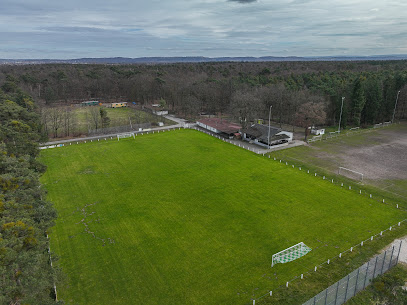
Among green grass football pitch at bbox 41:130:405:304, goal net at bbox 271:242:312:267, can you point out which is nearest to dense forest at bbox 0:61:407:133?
green grass football pitch at bbox 41:130:405:304

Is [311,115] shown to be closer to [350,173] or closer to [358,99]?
[350,173]

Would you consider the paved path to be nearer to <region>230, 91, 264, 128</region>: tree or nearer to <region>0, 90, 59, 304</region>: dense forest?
<region>0, 90, 59, 304</region>: dense forest

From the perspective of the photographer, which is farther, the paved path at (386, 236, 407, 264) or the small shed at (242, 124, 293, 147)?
the small shed at (242, 124, 293, 147)

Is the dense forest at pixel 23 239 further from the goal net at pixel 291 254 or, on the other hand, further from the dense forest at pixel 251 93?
the dense forest at pixel 251 93

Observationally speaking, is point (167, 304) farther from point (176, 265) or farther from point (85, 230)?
point (85, 230)

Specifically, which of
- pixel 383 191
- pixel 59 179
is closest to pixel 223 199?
pixel 383 191

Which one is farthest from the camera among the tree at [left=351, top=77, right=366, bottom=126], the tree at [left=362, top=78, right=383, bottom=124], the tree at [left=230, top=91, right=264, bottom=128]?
the tree at [left=362, top=78, right=383, bottom=124]

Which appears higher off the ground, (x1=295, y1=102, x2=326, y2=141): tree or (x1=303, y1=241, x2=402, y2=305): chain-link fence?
(x1=295, y1=102, x2=326, y2=141): tree
